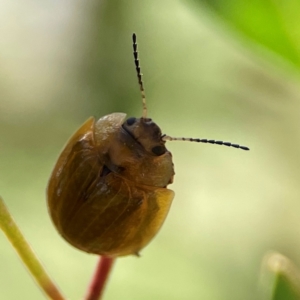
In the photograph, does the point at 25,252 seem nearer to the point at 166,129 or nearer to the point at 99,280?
the point at 99,280

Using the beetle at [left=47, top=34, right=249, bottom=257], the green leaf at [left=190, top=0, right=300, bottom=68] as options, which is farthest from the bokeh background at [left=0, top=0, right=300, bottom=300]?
the green leaf at [left=190, top=0, right=300, bottom=68]

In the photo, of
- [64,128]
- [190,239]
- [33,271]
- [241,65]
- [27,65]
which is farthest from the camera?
[27,65]

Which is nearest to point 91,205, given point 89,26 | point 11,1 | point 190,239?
point 190,239

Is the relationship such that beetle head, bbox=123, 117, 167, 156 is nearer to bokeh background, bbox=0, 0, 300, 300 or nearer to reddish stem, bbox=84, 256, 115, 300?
reddish stem, bbox=84, 256, 115, 300

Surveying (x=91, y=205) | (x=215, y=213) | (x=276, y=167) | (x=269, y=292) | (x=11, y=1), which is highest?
(x=11, y=1)

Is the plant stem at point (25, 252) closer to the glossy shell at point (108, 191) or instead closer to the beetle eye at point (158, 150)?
the glossy shell at point (108, 191)

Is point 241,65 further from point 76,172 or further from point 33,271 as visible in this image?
point 33,271

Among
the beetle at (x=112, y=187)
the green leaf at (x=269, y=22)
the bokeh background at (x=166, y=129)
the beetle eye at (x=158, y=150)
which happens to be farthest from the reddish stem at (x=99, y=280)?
the bokeh background at (x=166, y=129)

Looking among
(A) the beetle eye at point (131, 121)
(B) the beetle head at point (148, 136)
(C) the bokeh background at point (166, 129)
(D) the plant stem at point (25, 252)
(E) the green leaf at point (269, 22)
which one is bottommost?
(C) the bokeh background at point (166, 129)
